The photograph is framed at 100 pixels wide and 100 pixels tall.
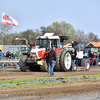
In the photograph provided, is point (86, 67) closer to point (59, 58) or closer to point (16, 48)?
point (59, 58)

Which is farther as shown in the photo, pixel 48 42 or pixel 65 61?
pixel 65 61

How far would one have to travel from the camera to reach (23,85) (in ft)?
33.6

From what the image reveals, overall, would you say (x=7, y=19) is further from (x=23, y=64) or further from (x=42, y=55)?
(x=42, y=55)

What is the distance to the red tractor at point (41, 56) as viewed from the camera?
1798 cm

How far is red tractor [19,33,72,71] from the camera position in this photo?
59.0 feet

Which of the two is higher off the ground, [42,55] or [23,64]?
[42,55]

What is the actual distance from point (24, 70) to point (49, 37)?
3.16 meters

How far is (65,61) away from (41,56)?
2.07m

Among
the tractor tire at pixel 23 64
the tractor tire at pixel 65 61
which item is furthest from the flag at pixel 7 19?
the tractor tire at pixel 65 61

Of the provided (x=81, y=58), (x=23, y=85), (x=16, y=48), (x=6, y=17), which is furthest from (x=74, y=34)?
(x=23, y=85)

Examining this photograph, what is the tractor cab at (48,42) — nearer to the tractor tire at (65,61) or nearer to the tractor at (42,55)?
the tractor at (42,55)

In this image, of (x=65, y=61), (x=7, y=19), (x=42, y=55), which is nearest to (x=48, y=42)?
(x=42, y=55)

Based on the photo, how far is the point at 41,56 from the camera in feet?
59.3

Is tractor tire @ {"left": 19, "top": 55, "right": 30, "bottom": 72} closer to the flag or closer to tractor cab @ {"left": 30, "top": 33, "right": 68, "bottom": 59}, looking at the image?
tractor cab @ {"left": 30, "top": 33, "right": 68, "bottom": 59}
